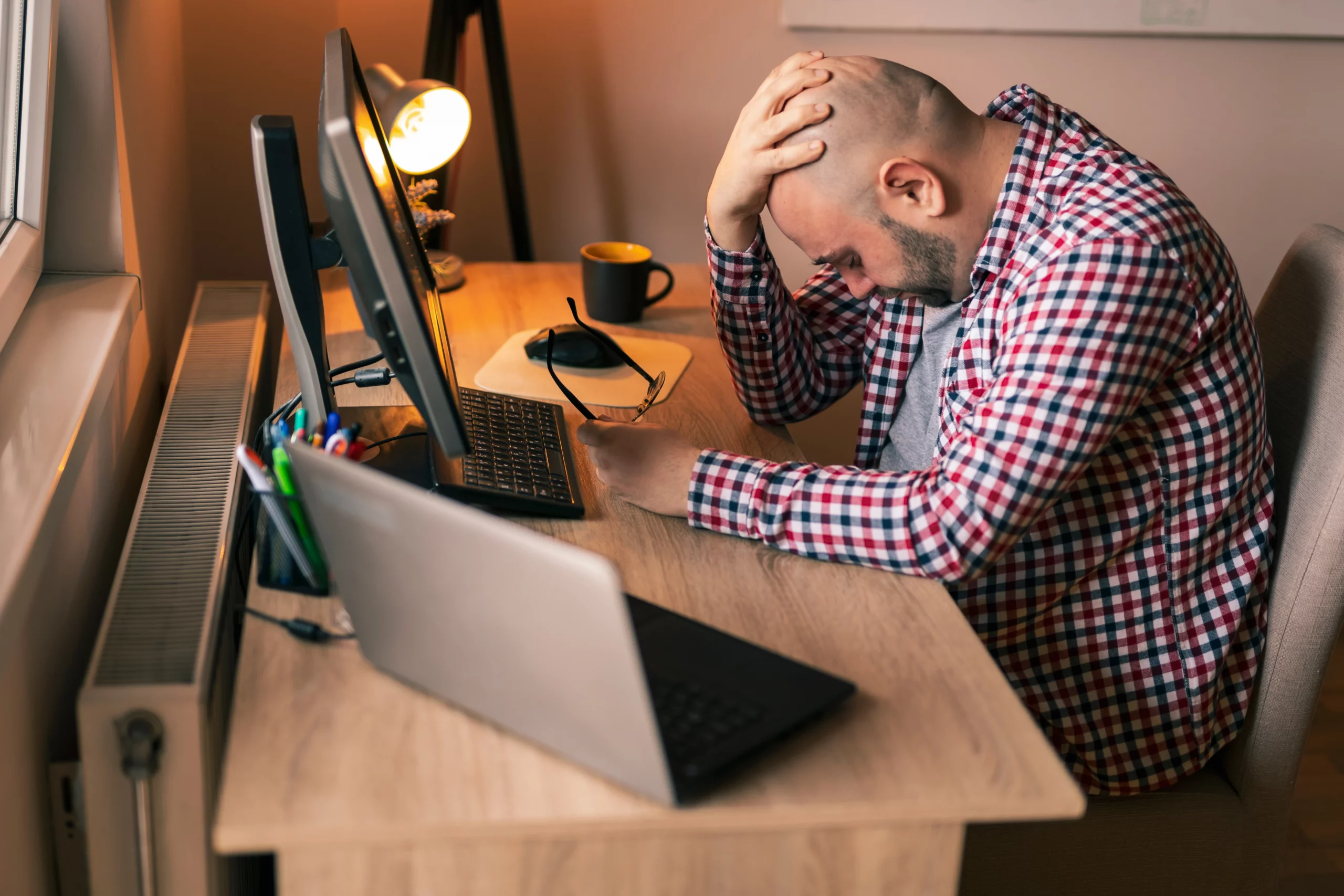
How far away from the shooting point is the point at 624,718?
65cm

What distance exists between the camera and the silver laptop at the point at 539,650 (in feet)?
2.04

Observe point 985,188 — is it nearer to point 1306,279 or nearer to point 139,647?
point 1306,279

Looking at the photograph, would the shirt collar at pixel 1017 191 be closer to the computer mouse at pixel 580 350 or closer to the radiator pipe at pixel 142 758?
the computer mouse at pixel 580 350

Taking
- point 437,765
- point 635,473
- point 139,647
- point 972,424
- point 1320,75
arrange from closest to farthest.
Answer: point 437,765, point 139,647, point 972,424, point 635,473, point 1320,75

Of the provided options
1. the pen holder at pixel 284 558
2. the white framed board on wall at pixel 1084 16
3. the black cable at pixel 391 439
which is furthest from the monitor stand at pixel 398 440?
the white framed board on wall at pixel 1084 16

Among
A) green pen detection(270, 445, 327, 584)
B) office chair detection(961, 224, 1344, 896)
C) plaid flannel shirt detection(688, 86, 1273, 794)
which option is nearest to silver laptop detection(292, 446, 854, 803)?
green pen detection(270, 445, 327, 584)

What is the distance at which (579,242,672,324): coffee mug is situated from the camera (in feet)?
5.39

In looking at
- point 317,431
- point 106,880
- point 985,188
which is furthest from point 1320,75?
point 106,880

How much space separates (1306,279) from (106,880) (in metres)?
1.24

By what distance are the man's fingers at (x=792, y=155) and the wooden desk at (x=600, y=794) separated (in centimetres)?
47

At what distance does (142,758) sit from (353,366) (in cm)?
64

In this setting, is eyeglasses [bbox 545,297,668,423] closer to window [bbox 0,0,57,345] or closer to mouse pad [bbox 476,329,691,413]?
mouse pad [bbox 476,329,691,413]

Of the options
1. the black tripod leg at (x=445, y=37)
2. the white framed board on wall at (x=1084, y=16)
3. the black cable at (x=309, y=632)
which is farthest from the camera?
the white framed board on wall at (x=1084, y=16)

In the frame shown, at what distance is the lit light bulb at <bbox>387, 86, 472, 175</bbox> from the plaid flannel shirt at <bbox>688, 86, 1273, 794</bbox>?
31.0 inches
